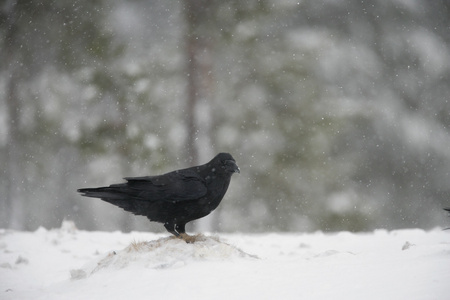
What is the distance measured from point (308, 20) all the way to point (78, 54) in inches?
232

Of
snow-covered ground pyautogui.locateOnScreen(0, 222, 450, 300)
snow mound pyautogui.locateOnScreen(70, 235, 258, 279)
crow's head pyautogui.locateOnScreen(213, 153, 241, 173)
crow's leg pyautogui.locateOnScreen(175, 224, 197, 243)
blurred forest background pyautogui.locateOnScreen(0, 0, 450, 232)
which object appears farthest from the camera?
blurred forest background pyautogui.locateOnScreen(0, 0, 450, 232)

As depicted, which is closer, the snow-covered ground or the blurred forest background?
the snow-covered ground

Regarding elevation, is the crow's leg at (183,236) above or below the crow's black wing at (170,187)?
below

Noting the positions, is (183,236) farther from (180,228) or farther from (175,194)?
(175,194)

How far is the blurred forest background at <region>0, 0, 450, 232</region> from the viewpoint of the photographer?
10.8 m

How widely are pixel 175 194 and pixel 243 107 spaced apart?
7354 millimetres

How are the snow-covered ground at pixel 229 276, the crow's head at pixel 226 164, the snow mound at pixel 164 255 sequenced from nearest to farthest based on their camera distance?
the snow-covered ground at pixel 229 276 → the snow mound at pixel 164 255 → the crow's head at pixel 226 164

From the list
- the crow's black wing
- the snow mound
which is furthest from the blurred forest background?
the snow mound

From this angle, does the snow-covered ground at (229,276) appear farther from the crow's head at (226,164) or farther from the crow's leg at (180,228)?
the crow's head at (226,164)

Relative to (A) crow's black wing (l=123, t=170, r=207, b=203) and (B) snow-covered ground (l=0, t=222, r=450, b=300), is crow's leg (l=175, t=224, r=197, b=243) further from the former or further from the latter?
(A) crow's black wing (l=123, t=170, r=207, b=203)

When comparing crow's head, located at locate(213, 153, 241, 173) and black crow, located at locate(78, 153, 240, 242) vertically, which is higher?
crow's head, located at locate(213, 153, 241, 173)

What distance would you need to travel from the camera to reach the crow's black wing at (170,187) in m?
3.81

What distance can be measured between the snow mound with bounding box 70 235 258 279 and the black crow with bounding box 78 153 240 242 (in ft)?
0.73

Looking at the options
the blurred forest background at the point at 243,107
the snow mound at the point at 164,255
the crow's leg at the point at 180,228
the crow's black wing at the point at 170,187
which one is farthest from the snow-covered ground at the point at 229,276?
the blurred forest background at the point at 243,107
